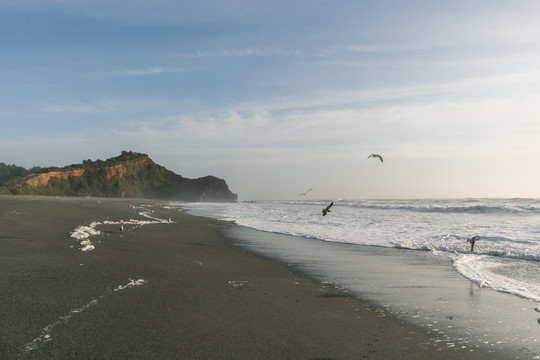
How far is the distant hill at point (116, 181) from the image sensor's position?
199ft

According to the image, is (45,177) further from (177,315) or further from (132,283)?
(177,315)

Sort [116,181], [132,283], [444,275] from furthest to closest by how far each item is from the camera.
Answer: [116,181] < [444,275] < [132,283]

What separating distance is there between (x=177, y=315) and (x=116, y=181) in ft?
277

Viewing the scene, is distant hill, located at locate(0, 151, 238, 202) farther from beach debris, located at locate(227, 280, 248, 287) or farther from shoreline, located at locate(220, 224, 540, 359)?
beach debris, located at locate(227, 280, 248, 287)

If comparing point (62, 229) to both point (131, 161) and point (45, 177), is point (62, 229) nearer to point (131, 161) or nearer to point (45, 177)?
point (45, 177)

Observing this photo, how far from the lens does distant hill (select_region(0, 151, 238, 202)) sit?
2386 inches

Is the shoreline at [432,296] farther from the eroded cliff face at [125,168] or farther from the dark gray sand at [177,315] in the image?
the eroded cliff face at [125,168]

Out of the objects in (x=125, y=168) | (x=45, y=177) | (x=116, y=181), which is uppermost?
(x=125, y=168)

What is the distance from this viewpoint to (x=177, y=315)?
5.27 metres

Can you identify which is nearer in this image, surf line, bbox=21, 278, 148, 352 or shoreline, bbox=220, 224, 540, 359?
surf line, bbox=21, 278, 148, 352

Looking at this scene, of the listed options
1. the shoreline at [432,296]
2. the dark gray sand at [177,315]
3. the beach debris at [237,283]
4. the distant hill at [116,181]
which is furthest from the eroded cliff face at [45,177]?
the beach debris at [237,283]

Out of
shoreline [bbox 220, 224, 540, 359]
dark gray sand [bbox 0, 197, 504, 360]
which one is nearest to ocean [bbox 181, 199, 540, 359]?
shoreline [bbox 220, 224, 540, 359]

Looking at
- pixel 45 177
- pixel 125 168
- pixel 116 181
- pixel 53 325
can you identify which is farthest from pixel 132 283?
pixel 125 168

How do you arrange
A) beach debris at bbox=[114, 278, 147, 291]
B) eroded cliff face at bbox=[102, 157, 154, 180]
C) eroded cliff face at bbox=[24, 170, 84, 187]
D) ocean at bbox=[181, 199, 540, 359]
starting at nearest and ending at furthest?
ocean at bbox=[181, 199, 540, 359]
beach debris at bbox=[114, 278, 147, 291]
eroded cliff face at bbox=[24, 170, 84, 187]
eroded cliff face at bbox=[102, 157, 154, 180]
